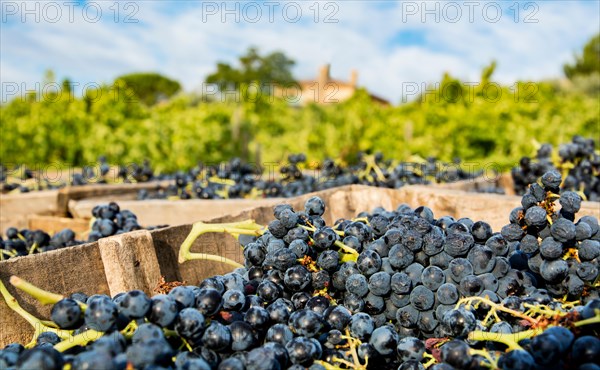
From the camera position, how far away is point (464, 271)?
4.06 feet

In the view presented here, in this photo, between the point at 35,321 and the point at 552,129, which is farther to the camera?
the point at 552,129

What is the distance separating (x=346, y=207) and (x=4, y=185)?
244 centimetres

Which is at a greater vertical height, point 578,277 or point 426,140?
point 426,140

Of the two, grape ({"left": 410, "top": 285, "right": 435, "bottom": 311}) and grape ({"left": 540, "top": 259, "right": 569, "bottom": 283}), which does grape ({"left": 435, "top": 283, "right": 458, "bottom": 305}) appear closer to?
grape ({"left": 410, "top": 285, "right": 435, "bottom": 311})

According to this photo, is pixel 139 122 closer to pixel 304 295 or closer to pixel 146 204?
pixel 146 204

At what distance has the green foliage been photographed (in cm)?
740

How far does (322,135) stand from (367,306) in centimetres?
820

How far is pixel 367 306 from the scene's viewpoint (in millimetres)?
1273

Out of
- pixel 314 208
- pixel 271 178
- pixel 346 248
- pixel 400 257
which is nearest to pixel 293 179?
pixel 271 178

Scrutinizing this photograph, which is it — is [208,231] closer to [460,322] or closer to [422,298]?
[422,298]

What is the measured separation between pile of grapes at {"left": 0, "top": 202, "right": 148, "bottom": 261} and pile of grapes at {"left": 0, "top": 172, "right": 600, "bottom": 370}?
79 centimetres

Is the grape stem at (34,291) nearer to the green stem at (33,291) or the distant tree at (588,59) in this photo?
the green stem at (33,291)

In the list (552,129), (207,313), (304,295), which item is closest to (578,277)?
(304,295)

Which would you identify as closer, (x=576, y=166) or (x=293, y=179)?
(x=576, y=166)
